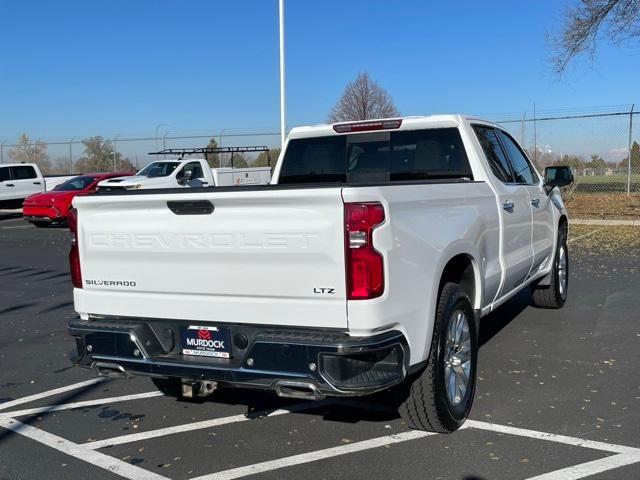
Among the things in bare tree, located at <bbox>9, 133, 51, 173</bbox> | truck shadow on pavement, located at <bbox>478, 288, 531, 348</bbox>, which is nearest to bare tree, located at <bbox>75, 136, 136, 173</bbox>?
bare tree, located at <bbox>9, 133, 51, 173</bbox>

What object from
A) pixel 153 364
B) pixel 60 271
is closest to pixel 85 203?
pixel 153 364

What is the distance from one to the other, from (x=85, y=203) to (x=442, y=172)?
9.15 ft

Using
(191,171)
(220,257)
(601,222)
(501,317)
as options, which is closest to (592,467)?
(220,257)

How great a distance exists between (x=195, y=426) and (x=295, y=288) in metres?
1.63

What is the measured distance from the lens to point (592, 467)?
3719mm

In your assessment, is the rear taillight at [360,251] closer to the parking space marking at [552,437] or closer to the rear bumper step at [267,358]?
the rear bumper step at [267,358]

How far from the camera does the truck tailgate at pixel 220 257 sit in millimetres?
3406

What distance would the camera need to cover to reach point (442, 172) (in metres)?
5.47

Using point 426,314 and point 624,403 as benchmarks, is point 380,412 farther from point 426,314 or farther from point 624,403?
point 624,403

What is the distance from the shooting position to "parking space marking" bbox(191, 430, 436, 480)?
12.5ft

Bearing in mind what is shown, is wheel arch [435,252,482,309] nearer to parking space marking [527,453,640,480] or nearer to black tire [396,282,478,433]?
black tire [396,282,478,433]

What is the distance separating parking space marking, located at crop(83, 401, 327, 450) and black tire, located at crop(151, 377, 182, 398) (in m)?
0.42

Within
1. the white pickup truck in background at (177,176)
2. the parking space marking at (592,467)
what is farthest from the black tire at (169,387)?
the white pickup truck in background at (177,176)

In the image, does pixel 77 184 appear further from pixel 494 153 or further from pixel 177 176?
pixel 494 153
